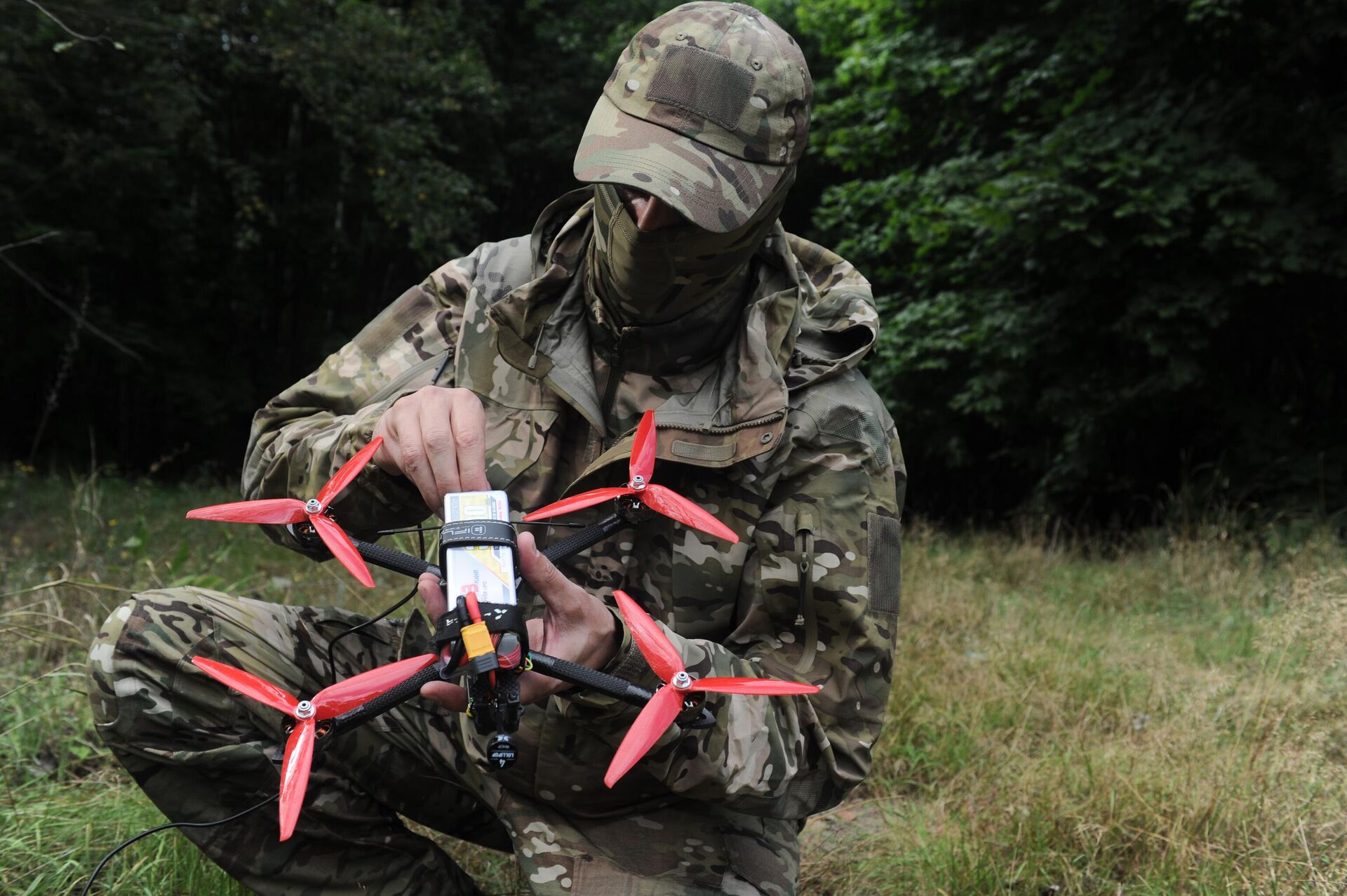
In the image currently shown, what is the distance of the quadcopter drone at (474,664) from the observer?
4.64 feet

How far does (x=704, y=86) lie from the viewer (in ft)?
6.47

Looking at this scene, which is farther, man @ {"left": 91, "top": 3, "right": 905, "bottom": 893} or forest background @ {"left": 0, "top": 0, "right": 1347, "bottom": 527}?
forest background @ {"left": 0, "top": 0, "right": 1347, "bottom": 527}

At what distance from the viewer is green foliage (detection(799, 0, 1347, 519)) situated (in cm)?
697

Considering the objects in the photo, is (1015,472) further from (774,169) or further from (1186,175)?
(774,169)

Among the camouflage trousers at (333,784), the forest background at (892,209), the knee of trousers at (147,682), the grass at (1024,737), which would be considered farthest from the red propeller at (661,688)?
the forest background at (892,209)

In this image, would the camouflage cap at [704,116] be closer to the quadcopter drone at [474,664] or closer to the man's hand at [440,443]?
the man's hand at [440,443]

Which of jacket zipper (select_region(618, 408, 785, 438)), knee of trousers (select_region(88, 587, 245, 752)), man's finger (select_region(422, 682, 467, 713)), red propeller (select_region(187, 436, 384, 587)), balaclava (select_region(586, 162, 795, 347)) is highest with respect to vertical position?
balaclava (select_region(586, 162, 795, 347))

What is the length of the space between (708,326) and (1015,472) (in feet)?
39.5

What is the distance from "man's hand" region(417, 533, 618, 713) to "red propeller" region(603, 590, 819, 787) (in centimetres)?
5

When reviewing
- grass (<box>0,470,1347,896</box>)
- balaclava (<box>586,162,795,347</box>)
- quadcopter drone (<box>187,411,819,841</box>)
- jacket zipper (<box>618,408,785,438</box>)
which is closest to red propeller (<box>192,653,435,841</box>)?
quadcopter drone (<box>187,411,819,841</box>)

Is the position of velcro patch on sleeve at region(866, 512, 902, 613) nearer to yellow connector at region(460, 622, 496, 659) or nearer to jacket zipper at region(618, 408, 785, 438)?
jacket zipper at region(618, 408, 785, 438)

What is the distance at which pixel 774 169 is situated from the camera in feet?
6.63

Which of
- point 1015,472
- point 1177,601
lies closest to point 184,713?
point 1177,601

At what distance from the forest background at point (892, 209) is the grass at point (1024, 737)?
5.20 ft
